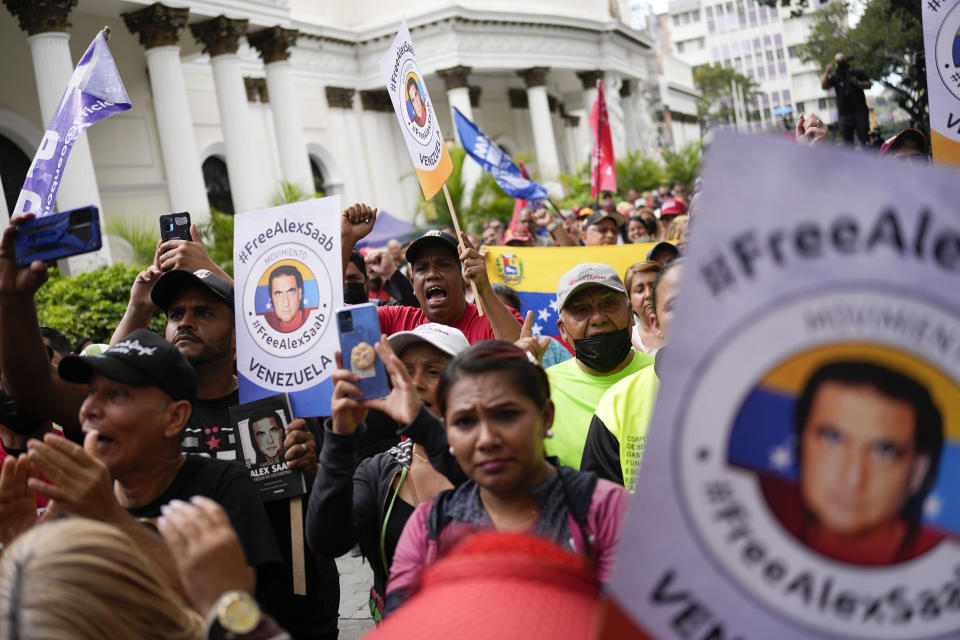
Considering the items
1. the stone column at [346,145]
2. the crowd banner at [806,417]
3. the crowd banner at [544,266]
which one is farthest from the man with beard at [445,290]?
the stone column at [346,145]

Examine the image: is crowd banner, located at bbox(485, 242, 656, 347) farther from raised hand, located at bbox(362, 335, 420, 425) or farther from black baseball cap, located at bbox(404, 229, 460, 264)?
raised hand, located at bbox(362, 335, 420, 425)

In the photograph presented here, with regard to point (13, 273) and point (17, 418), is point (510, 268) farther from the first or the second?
point (13, 273)

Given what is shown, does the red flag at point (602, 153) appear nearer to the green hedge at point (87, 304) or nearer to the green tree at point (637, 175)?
the green hedge at point (87, 304)

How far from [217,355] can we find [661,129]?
197 ft

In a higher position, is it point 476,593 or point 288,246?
point 288,246

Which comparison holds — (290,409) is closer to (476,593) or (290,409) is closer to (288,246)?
(288,246)

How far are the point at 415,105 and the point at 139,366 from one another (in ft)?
10.1

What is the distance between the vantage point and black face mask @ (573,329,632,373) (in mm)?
3992

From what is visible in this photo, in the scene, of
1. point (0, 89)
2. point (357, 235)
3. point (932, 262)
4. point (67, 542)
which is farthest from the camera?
point (0, 89)

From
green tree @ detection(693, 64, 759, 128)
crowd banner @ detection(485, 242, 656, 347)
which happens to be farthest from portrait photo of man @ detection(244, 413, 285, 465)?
green tree @ detection(693, 64, 759, 128)

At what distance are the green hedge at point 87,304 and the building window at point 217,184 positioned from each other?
36.2 feet

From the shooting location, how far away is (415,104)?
538 cm

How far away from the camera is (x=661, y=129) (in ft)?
200

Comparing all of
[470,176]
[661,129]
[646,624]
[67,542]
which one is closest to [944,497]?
[646,624]
